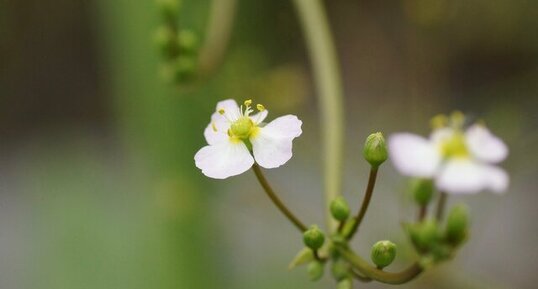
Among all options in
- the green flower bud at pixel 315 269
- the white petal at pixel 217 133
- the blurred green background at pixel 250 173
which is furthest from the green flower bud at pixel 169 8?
the green flower bud at pixel 315 269

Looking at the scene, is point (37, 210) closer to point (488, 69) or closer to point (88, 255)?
point (88, 255)

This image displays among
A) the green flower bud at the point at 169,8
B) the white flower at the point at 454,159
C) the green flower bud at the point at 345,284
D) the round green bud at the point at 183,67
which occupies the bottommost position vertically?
the green flower bud at the point at 345,284

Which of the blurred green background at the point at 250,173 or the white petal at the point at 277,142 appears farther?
the blurred green background at the point at 250,173

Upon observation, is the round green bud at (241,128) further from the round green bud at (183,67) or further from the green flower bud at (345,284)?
the round green bud at (183,67)

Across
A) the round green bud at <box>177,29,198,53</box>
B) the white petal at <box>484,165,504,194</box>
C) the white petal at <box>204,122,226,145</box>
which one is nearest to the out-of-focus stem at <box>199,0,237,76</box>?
the round green bud at <box>177,29,198,53</box>

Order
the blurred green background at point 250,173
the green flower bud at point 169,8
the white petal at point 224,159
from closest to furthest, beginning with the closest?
1. the white petal at point 224,159
2. the green flower bud at point 169,8
3. the blurred green background at point 250,173

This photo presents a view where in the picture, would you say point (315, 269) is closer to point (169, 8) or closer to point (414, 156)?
point (414, 156)

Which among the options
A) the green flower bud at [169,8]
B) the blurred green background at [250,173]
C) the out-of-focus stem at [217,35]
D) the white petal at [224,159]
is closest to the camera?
the white petal at [224,159]
